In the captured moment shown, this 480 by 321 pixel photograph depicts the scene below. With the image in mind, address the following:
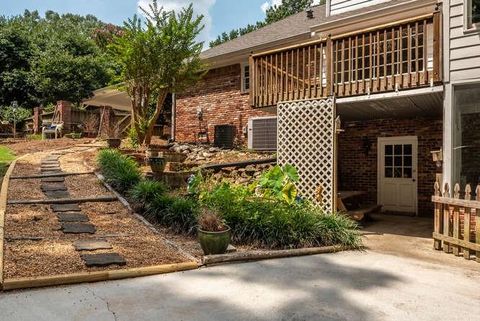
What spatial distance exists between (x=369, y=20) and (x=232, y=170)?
5291mm

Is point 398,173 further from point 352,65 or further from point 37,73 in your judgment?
point 37,73

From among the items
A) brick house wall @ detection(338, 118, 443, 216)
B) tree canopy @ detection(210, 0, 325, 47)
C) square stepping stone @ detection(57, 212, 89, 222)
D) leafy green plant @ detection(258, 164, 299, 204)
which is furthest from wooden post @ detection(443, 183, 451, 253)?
tree canopy @ detection(210, 0, 325, 47)

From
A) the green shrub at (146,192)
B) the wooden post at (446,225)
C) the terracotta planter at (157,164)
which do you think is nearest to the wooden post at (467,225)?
the wooden post at (446,225)

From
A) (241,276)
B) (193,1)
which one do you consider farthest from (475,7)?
(193,1)

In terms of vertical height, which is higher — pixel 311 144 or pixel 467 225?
pixel 311 144

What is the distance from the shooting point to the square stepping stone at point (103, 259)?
4305mm

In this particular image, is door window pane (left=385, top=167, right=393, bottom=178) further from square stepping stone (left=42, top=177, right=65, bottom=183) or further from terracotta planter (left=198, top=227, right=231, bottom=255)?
square stepping stone (left=42, top=177, right=65, bottom=183)

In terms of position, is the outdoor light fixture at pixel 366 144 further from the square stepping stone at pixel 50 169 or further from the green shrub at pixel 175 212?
the square stepping stone at pixel 50 169

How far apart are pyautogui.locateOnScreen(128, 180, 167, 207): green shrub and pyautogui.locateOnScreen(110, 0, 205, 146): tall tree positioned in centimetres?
483

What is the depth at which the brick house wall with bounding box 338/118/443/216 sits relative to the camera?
914 cm

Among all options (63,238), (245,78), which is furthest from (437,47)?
(245,78)

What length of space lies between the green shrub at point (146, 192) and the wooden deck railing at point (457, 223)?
15.8 ft

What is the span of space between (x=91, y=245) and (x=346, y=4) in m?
8.88

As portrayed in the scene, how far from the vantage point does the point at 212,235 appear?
4828mm
